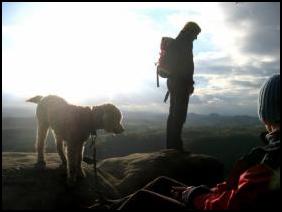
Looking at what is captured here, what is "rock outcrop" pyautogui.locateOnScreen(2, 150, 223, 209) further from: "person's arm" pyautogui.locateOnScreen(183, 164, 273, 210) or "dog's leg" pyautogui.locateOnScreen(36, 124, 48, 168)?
"person's arm" pyautogui.locateOnScreen(183, 164, 273, 210)

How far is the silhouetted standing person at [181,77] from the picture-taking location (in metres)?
13.6

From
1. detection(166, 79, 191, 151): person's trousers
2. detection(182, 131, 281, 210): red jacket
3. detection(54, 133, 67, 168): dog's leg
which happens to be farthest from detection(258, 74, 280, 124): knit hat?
detection(166, 79, 191, 151): person's trousers

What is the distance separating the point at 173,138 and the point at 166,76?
1.91m

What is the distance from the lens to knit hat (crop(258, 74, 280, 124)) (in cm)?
473

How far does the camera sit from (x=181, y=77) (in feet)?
44.6

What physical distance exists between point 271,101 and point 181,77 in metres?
8.89

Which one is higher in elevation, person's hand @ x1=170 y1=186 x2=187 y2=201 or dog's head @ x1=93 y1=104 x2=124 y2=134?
dog's head @ x1=93 y1=104 x2=124 y2=134

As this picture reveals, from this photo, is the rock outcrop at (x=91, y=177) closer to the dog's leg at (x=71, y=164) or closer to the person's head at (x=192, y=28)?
the dog's leg at (x=71, y=164)

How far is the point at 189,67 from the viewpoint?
45.0 ft

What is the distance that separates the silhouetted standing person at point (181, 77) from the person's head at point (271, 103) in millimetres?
8703

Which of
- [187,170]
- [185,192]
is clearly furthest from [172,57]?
[185,192]

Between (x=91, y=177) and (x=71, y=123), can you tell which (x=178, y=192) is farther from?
(x=71, y=123)

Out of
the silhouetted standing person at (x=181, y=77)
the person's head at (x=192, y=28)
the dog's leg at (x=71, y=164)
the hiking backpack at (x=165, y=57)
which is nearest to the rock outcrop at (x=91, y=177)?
the dog's leg at (x=71, y=164)

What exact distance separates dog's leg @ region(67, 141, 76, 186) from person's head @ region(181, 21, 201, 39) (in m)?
5.01
